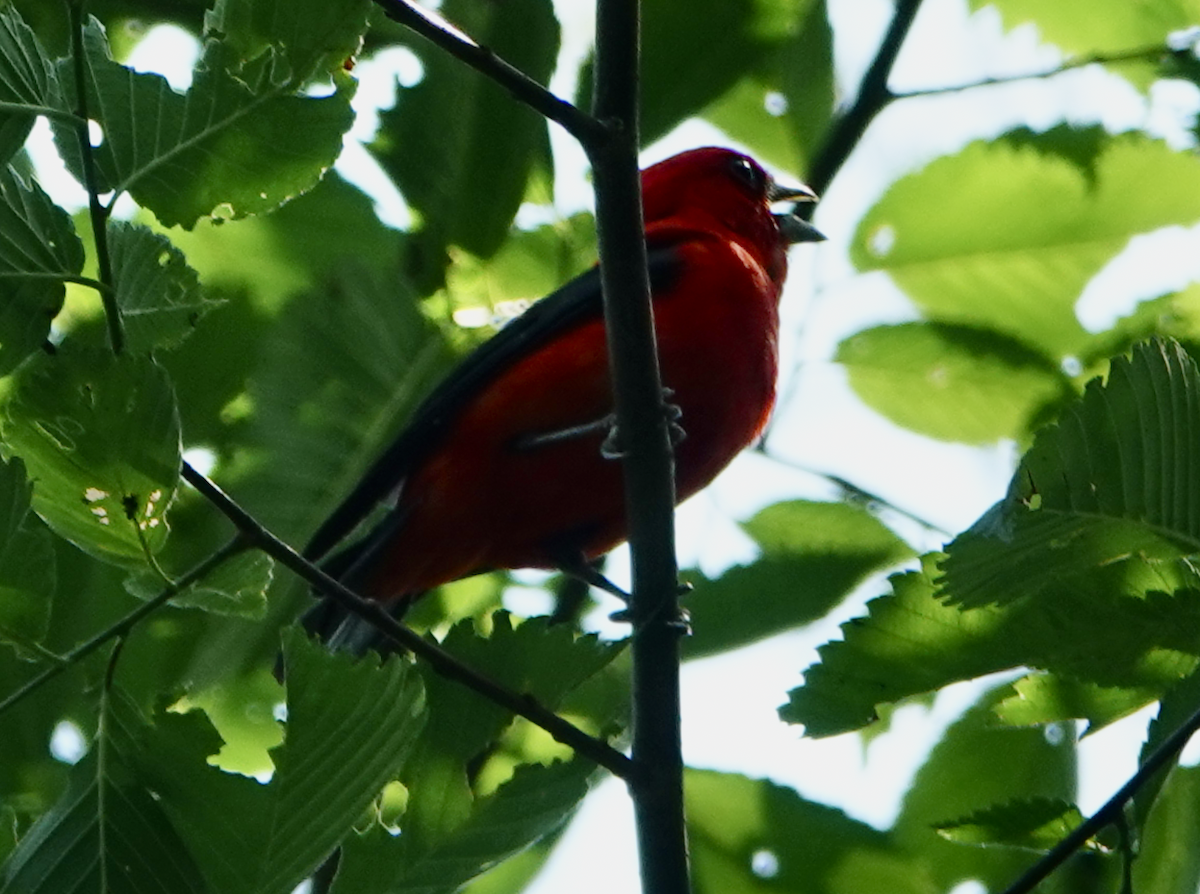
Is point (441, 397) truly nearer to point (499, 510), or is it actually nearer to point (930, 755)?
point (499, 510)

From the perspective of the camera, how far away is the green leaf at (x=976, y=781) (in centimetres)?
339

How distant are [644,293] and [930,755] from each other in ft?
4.21

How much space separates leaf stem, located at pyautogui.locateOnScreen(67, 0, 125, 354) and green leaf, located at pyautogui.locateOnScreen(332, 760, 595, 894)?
70 centimetres

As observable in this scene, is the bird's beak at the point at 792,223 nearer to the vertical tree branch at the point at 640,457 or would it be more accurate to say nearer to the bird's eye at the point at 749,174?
the bird's eye at the point at 749,174

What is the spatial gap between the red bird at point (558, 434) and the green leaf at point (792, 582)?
33.6 inches

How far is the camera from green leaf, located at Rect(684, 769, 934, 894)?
10.9ft

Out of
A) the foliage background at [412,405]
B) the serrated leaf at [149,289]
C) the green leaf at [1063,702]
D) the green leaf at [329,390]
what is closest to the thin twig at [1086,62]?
the foliage background at [412,405]

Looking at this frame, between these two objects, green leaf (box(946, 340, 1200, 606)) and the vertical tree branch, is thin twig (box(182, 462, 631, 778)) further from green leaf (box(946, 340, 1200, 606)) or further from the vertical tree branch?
green leaf (box(946, 340, 1200, 606))

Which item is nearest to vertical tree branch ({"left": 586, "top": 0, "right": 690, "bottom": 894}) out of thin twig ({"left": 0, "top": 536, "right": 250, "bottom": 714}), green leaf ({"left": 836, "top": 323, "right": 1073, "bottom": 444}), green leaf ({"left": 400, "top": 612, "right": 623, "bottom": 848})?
green leaf ({"left": 400, "top": 612, "right": 623, "bottom": 848})

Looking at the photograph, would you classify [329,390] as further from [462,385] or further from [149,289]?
[149,289]

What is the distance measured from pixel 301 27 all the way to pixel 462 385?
210 cm

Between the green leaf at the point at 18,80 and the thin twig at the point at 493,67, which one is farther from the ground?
the thin twig at the point at 493,67

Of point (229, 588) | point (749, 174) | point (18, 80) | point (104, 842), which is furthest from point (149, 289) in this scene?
point (749, 174)

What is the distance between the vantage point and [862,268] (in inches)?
160
